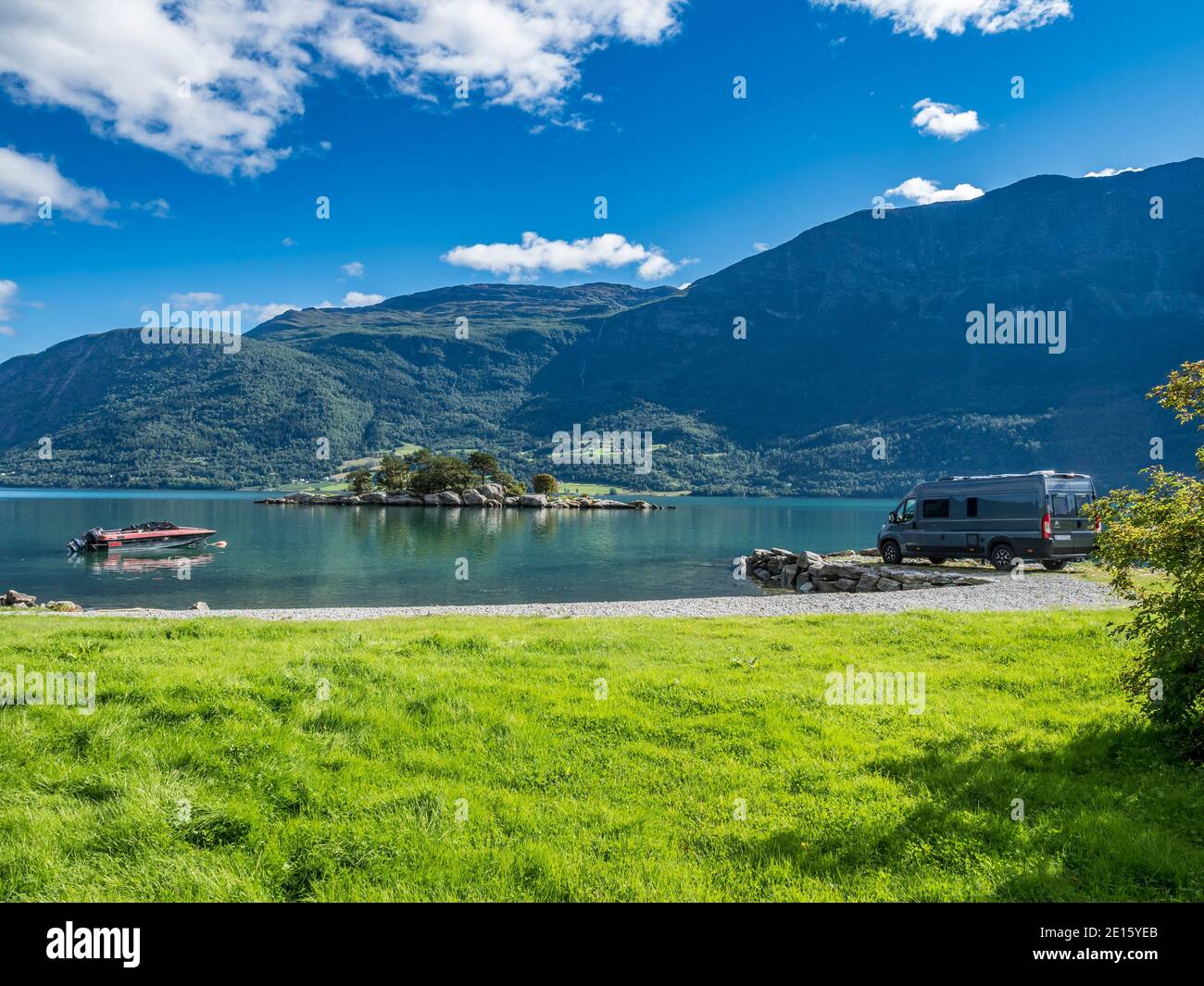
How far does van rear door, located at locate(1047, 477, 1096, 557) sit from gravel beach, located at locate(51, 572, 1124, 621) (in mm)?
2996

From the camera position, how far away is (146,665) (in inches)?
380

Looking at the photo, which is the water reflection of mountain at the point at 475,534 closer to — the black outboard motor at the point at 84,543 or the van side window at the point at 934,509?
the black outboard motor at the point at 84,543

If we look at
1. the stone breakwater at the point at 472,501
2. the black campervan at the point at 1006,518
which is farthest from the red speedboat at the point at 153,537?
the stone breakwater at the point at 472,501

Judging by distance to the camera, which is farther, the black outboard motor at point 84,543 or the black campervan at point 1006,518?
the black outboard motor at point 84,543

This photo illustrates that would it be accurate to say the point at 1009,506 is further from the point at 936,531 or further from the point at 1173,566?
the point at 1173,566

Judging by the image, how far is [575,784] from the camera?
21.2 feet

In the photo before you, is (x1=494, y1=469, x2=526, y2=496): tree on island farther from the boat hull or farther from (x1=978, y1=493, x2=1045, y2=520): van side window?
(x1=978, y1=493, x2=1045, y2=520): van side window

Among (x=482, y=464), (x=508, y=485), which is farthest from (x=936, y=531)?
Result: (x=482, y=464)

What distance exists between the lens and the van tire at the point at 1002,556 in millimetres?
28947

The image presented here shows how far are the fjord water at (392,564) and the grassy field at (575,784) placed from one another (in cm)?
2325

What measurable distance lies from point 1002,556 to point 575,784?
28.6m

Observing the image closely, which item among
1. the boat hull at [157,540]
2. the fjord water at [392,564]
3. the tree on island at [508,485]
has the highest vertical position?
the tree on island at [508,485]
